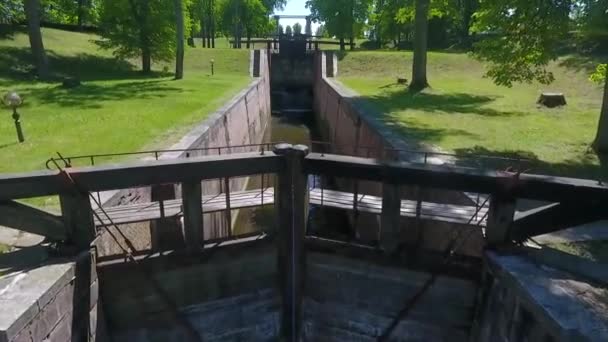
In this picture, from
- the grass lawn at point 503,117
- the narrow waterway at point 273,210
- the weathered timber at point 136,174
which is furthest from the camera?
the grass lawn at point 503,117

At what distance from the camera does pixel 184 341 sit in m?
5.80

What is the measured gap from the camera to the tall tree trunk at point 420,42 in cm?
1841

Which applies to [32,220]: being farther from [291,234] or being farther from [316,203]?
[316,203]

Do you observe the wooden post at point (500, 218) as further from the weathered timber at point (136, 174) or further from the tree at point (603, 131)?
the tree at point (603, 131)

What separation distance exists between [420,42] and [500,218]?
15.4 meters

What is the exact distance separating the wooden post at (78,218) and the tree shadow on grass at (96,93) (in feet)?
31.0

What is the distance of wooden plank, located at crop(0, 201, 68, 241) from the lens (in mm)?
4555

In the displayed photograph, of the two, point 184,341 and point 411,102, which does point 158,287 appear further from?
point 411,102

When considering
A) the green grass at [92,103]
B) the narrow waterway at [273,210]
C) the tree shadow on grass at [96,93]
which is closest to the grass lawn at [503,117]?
the narrow waterway at [273,210]

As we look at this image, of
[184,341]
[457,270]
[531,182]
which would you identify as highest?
[531,182]

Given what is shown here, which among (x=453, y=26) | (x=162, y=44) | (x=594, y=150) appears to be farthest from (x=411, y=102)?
(x=453, y=26)

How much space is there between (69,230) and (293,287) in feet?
9.79

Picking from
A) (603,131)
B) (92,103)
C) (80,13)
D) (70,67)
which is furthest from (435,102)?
(80,13)

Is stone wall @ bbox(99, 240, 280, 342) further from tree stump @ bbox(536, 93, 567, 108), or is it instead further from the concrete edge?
tree stump @ bbox(536, 93, 567, 108)
